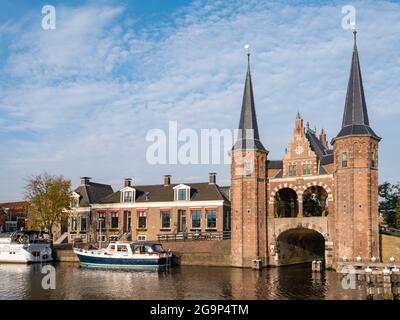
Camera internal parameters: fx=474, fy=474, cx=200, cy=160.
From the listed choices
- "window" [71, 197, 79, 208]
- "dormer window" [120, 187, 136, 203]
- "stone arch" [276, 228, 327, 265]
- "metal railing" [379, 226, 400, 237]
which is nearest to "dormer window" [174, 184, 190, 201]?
"dormer window" [120, 187, 136, 203]

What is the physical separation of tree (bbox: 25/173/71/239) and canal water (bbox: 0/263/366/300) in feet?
41.6

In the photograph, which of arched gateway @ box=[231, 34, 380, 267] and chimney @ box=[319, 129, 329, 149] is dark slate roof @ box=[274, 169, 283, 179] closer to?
arched gateway @ box=[231, 34, 380, 267]

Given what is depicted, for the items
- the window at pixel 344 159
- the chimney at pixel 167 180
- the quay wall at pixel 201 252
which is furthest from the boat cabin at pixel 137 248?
the window at pixel 344 159

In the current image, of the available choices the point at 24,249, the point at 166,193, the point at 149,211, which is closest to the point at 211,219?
the point at 166,193

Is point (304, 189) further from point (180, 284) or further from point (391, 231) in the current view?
point (180, 284)

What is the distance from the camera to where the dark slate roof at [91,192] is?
203 feet

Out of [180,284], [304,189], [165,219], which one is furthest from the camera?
[165,219]

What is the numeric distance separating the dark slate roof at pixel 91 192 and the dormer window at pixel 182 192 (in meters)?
12.0

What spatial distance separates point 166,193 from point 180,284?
26.5 metres

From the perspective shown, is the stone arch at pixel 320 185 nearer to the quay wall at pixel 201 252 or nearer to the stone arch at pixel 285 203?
the stone arch at pixel 285 203

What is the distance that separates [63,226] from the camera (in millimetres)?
63281

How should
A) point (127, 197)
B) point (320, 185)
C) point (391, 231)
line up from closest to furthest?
point (391, 231) → point (320, 185) → point (127, 197)

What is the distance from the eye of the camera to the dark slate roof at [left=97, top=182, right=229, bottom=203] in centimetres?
5572

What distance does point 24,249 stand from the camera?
4956 centimetres
